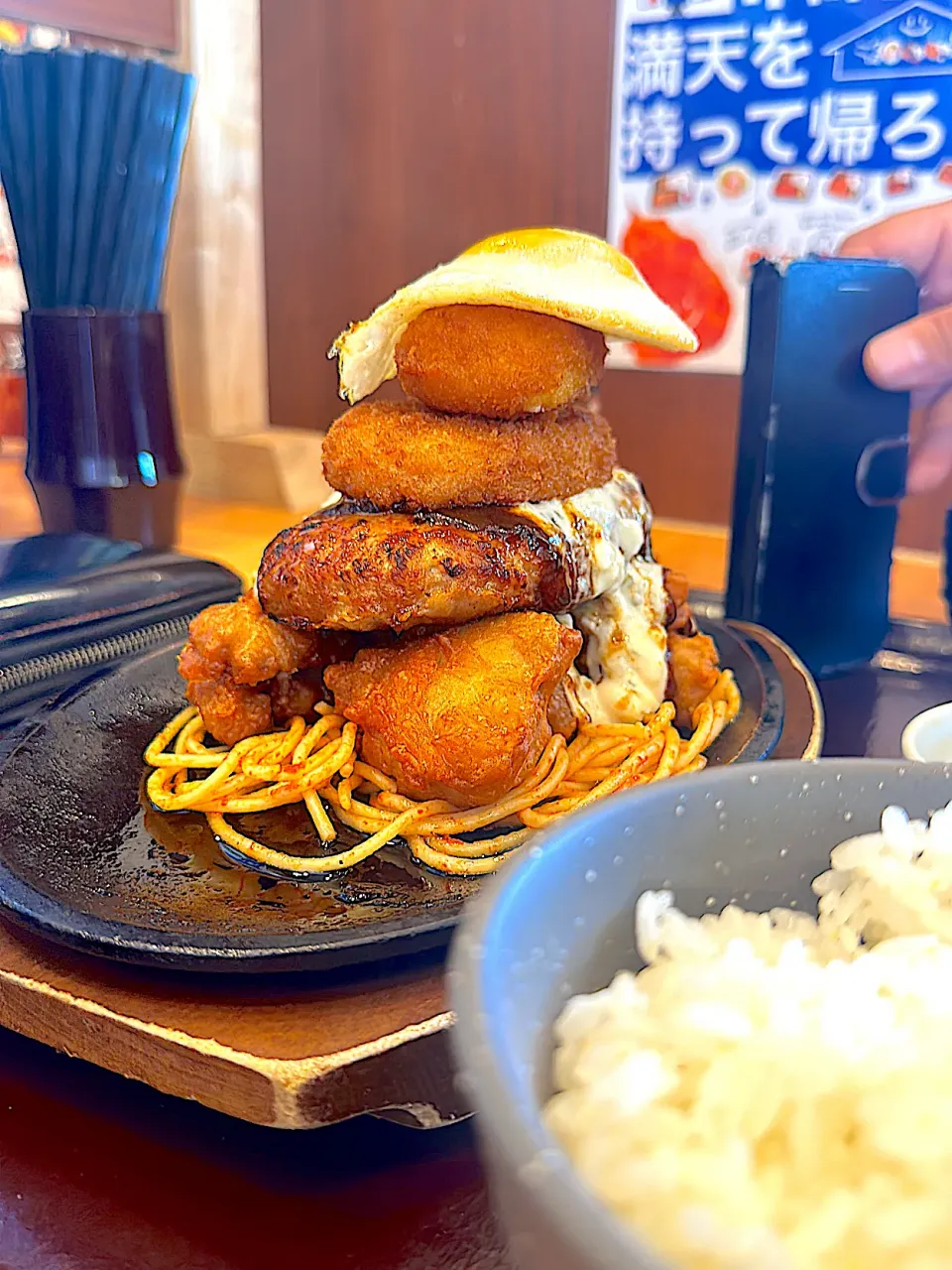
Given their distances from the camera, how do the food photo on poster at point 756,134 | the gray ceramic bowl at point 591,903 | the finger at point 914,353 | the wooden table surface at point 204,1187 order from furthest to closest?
1. the food photo on poster at point 756,134
2. the finger at point 914,353
3. the wooden table surface at point 204,1187
4. the gray ceramic bowl at point 591,903

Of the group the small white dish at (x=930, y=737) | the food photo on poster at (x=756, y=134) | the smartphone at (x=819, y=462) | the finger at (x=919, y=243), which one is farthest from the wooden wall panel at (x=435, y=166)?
the small white dish at (x=930, y=737)

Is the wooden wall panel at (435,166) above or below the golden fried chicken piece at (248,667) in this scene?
above

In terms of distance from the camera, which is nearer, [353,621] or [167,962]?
[167,962]

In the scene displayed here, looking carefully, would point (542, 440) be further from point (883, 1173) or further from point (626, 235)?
point (626, 235)

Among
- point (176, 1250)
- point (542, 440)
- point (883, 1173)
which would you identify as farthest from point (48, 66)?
point (883, 1173)

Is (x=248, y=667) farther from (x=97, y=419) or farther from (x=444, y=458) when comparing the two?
(x=97, y=419)

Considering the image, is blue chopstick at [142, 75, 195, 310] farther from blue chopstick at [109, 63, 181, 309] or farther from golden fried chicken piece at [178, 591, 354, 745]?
golden fried chicken piece at [178, 591, 354, 745]

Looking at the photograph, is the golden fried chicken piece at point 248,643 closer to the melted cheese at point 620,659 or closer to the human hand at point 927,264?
the melted cheese at point 620,659

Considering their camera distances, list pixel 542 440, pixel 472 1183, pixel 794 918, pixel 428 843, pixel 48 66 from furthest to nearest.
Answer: pixel 48 66
pixel 542 440
pixel 428 843
pixel 472 1183
pixel 794 918
